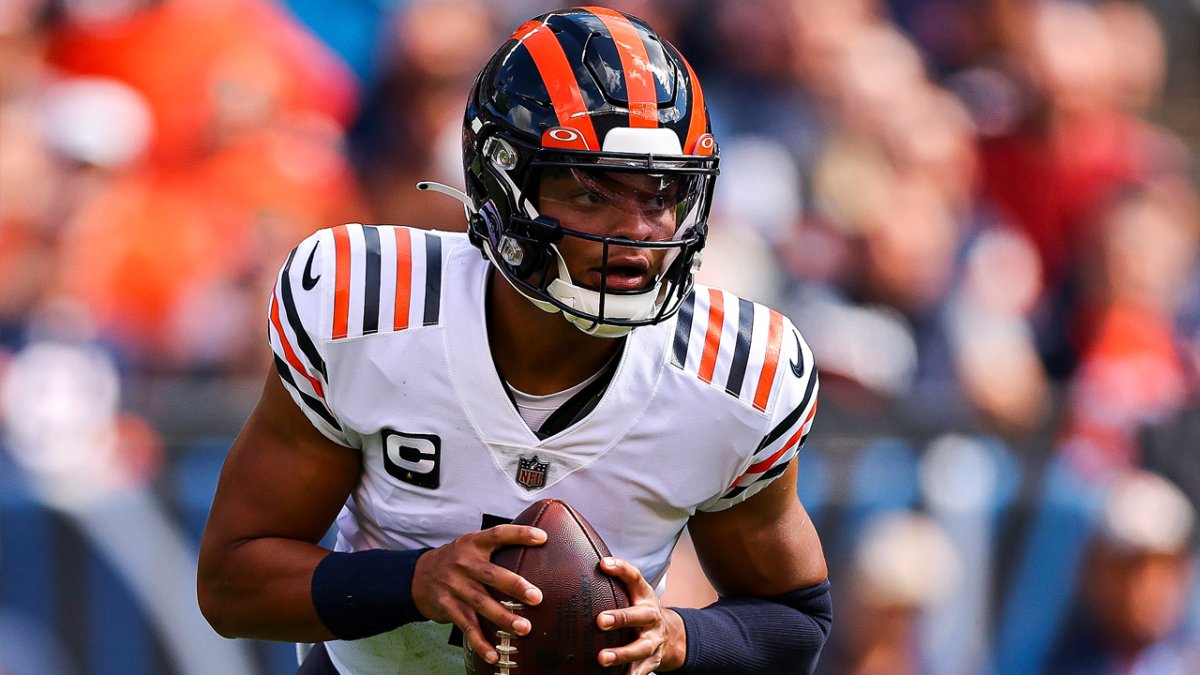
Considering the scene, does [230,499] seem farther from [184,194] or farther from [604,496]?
[184,194]

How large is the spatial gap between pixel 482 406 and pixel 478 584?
1.25 ft

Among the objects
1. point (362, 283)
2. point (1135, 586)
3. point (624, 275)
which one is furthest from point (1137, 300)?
point (362, 283)

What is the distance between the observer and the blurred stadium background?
4.14 metres

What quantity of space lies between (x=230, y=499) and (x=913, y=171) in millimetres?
3611

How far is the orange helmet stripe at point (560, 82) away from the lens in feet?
7.57

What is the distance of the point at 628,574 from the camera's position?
219 centimetres

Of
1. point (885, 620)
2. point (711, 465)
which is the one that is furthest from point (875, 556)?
point (711, 465)

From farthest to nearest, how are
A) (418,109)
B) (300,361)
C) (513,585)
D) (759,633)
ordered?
(418,109), (759,633), (300,361), (513,585)

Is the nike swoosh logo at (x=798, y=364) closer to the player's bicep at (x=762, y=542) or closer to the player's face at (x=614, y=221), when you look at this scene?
the player's bicep at (x=762, y=542)

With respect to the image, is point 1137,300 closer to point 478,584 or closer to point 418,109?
point 418,109

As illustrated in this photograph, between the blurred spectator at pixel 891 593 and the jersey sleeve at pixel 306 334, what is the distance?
7.65ft

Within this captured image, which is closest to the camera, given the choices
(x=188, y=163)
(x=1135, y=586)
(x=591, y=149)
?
(x=591, y=149)

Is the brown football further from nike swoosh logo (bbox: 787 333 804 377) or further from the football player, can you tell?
nike swoosh logo (bbox: 787 333 804 377)

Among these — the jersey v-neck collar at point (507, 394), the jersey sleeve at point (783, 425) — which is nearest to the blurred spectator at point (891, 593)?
the jersey sleeve at point (783, 425)
